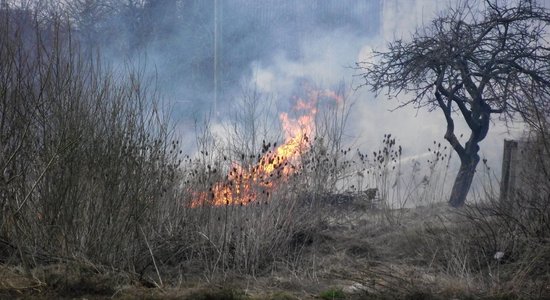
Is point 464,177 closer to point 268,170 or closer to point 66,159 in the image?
point 268,170

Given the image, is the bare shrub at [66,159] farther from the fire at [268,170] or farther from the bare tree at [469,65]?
the bare tree at [469,65]

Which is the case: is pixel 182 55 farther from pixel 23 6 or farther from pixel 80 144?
pixel 80 144

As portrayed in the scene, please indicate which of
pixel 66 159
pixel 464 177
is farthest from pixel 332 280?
pixel 464 177

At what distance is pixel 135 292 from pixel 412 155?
25.0 ft

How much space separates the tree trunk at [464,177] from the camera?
11760 mm

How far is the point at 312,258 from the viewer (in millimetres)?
7512

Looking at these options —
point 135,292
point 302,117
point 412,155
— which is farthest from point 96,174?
point 412,155

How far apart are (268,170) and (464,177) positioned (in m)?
5.43

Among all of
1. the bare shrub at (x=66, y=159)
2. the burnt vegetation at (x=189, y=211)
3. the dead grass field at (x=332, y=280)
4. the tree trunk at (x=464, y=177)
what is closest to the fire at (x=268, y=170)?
the burnt vegetation at (x=189, y=211)

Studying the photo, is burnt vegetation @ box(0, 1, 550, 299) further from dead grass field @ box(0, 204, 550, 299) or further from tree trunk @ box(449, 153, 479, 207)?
tree trunk @ box(449, 153, 479, 207)

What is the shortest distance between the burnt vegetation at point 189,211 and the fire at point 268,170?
3 cm

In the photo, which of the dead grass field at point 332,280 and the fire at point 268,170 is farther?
the fire at point 268,170

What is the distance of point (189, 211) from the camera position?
7.73m

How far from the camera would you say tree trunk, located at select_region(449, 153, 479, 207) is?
38.6ft
